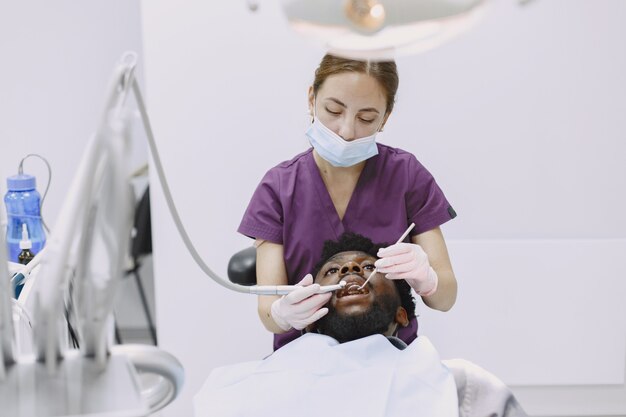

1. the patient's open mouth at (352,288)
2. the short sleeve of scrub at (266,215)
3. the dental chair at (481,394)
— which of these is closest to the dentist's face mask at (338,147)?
the short sleeve of scrub at (266,215)

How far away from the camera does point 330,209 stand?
179 centimetres

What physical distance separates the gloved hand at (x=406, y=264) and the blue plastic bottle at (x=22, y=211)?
826mm

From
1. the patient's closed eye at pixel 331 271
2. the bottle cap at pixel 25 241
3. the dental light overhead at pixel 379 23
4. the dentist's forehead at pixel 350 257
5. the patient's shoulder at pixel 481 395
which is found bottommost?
the patient's shoulder at pixel 481 395

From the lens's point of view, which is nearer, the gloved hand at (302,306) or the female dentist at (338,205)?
the gloved hand at (302,306)

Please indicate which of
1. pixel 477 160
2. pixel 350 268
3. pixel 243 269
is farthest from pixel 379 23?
pixel 477 160

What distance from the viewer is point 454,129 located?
246 cm

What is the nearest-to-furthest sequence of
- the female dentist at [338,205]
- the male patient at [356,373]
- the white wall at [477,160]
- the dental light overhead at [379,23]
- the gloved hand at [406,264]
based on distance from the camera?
the dental light overhead at [379,23] < the male patient at [356,373] < the gloved hand at [406,264] < the female dentist at [338,205] < the white wall at [477,160]

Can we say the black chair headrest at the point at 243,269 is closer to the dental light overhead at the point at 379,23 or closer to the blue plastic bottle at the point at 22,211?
the blue plastic bottle at the point at 22,211

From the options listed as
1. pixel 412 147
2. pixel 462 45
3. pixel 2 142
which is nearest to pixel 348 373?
pixel 412 147

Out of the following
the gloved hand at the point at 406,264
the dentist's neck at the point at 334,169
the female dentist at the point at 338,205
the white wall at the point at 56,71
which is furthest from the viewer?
the white wall at the point at 56,71

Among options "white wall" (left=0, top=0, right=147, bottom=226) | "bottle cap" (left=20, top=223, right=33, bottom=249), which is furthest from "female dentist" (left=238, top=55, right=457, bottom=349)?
"white wall" (left=0, top=0, right=147, bottom=226)

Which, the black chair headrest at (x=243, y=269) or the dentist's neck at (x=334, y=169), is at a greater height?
the dentist's neck at (x=334, y=169)

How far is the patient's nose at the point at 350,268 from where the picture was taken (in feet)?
5.55

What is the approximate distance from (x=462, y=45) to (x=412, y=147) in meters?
0.36
